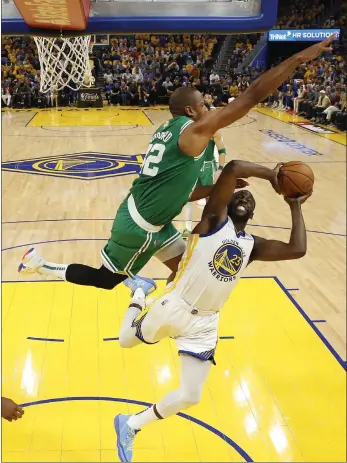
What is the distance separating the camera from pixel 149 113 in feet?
59.1

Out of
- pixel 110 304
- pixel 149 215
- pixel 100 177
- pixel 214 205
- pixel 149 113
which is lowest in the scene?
pixel 149 113

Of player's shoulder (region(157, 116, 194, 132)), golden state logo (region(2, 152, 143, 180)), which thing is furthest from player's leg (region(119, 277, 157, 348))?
golden state logo (region(2, 152, 143, 180))

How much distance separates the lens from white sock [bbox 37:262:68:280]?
3.35 m

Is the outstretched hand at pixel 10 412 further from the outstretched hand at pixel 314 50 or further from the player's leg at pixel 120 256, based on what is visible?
the outstretched hand at pixel 314 50

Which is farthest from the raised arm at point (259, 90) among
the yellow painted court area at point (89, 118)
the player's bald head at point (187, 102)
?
the yellow painted court area at point (89, 118)

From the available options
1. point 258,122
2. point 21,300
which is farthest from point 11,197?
point 258,122

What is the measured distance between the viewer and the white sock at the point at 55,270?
3.35m

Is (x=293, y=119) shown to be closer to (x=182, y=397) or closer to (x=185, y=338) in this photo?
(x=185, y=338)

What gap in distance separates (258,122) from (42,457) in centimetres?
1423

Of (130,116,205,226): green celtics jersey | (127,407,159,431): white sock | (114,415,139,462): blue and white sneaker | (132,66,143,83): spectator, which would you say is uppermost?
(130,116,205,226): green celtics jersey

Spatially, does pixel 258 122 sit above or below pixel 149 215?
below

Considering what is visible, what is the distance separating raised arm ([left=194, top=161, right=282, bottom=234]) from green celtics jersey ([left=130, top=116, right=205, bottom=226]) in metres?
0.22

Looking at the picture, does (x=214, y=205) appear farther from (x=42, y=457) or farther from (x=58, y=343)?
(x=58, y=343)

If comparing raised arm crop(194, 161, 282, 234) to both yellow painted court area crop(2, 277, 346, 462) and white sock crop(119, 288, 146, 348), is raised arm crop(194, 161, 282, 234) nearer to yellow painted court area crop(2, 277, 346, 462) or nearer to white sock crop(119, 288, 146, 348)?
white sock crop(119, 288, 146, 348)
